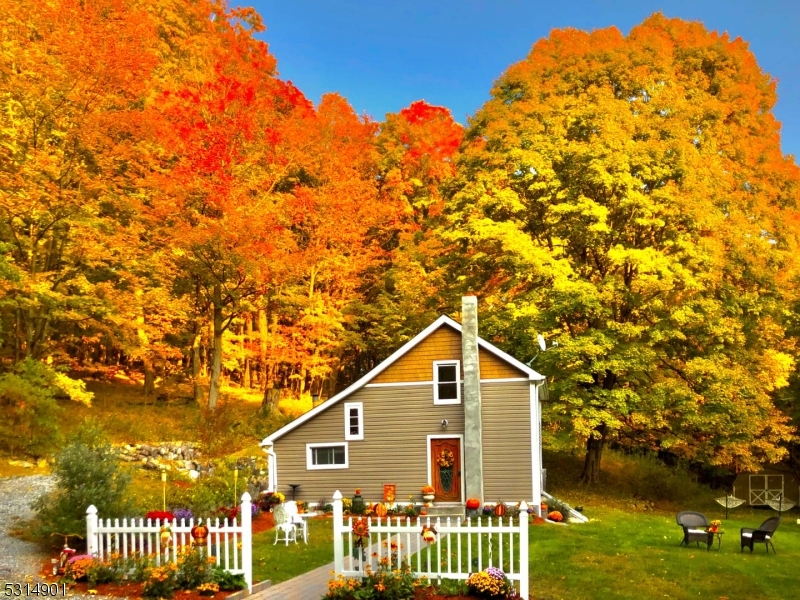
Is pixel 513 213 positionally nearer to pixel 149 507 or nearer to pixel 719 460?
pixel 719 460

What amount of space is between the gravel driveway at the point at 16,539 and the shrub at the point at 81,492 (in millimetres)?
392

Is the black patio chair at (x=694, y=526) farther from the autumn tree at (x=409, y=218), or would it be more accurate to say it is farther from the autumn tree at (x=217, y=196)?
the autumn tree at (x=217, y=196)

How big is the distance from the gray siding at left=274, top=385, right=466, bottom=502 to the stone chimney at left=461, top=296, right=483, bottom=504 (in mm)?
810

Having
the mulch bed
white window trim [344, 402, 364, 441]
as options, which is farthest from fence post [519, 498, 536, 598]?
white window trim [344, 402, 364, 441]

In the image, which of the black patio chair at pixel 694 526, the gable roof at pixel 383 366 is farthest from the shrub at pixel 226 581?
the gable roof at pixel 383 366

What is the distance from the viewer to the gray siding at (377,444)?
19625mm

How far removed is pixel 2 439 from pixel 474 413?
13198 millimetres

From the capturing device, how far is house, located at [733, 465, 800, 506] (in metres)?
27.7

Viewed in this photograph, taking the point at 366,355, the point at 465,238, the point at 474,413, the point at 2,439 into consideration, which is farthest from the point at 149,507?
the point at 366,355

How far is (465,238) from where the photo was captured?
77.3 feet

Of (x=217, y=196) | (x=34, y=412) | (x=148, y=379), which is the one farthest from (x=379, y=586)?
(x=148, y=379)

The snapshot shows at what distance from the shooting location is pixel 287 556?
40.9 feet

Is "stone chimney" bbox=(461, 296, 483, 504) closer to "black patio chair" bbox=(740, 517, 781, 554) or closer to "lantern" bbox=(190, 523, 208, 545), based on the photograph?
"black patio chair" bbox=(740, 517, 781, 554)

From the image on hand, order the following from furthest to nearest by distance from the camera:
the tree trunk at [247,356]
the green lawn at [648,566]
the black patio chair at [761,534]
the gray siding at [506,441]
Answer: the tree trunk at [247,356]
the gray siding at [506,441]
the black patio chair at [761,534]
the green lawn at [648,566]
